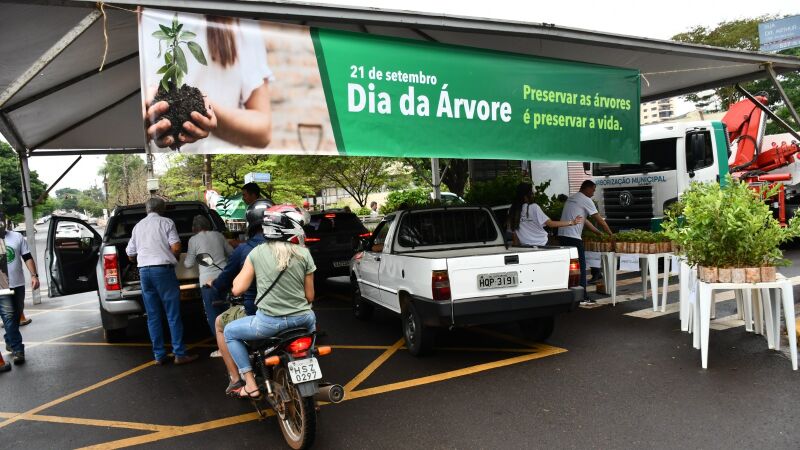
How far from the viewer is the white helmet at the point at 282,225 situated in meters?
3.97

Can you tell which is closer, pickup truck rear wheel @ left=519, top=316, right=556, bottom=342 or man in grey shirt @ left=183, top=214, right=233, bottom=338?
man in grey shirt @ left=183, top=214, right=233, bottom=338

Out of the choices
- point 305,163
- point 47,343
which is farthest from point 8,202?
point 47,343

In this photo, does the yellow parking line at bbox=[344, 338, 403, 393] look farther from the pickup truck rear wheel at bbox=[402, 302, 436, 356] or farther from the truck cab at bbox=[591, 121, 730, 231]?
the truck cab at bbox=[591, 121, 730, 231]

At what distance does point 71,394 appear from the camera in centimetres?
569

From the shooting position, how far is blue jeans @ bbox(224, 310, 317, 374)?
3992 mm

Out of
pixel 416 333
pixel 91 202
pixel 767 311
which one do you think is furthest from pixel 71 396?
pixel 91 202

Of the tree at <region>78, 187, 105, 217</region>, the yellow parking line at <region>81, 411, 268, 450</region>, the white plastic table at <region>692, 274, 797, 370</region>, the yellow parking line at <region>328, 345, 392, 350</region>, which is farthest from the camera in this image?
the tree at <region>78, 187, 105, 217</region>

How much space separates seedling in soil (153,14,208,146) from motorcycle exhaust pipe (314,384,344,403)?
270 centimetres

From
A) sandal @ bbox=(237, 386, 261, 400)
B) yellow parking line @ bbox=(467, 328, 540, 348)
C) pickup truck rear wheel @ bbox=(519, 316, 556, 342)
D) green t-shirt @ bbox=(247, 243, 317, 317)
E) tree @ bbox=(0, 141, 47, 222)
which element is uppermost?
tree @ bbox=(0, 141, 47, 222)

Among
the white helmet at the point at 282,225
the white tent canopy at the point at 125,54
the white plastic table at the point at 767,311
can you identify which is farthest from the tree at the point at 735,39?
the white helmet at the point at 282,225

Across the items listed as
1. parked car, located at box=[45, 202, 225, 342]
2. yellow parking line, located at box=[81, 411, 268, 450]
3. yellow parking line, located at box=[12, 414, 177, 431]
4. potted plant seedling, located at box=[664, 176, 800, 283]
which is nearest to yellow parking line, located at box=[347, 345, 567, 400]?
yellow parking line, located at box=[81, 411, 268, 450]

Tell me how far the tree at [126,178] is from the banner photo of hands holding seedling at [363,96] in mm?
42737

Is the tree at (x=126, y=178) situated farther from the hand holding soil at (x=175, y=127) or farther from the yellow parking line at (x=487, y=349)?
the yellow parking line at (x=487, y=349)

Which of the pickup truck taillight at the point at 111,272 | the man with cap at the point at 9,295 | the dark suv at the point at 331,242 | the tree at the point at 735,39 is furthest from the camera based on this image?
the tree at the point at 735,39
